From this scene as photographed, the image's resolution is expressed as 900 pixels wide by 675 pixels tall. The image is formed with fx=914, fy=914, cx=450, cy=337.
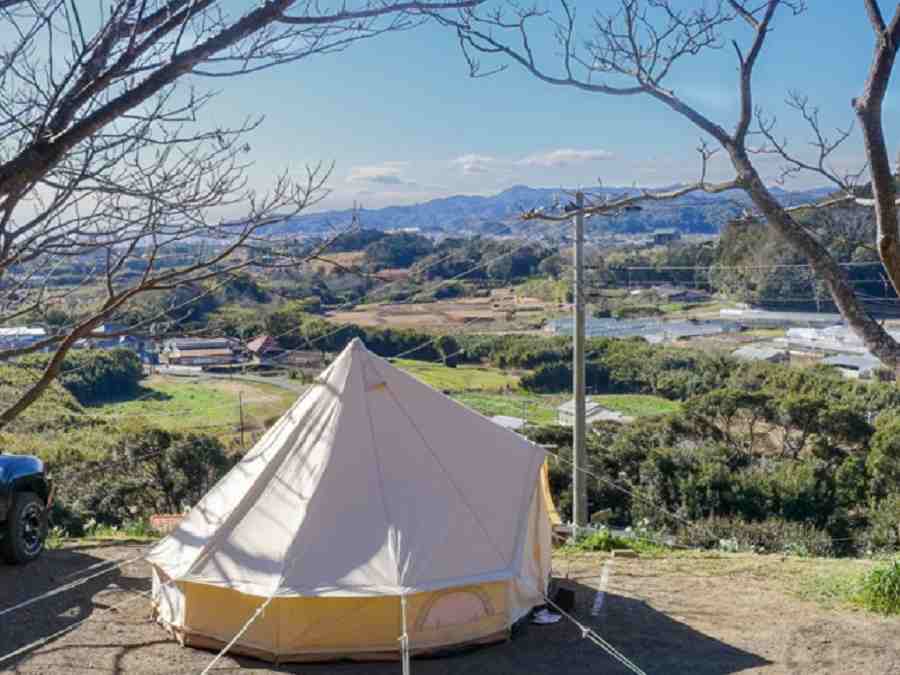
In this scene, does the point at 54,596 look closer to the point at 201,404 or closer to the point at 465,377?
the point at 201,404

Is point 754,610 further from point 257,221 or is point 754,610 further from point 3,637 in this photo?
point 3,637

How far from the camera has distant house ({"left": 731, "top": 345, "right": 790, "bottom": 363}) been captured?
97.1ft

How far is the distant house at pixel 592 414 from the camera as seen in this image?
21947mm

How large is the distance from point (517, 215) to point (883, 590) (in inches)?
183

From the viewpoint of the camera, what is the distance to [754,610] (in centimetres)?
697

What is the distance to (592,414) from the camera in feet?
80.7

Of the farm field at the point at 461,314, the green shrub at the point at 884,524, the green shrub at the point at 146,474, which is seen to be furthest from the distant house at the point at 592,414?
the green shrub at the point at 146,474

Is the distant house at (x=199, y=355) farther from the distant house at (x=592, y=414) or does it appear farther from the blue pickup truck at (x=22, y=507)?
the blue pickup truck at (x=22, y=507)

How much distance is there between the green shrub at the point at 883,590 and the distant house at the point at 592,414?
46.9ft

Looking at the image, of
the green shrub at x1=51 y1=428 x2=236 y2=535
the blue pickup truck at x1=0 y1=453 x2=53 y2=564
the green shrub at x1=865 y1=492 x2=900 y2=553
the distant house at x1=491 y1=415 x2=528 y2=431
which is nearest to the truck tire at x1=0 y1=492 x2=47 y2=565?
the blue pickup truck at x1=0 y1=453 x2=53 y2=564

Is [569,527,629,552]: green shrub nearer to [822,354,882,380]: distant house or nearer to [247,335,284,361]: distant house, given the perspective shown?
[247,335,284,361]: distant house

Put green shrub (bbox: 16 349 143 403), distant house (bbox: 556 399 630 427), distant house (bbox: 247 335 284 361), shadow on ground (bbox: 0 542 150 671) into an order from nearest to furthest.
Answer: shadow on ground (bbox: 0 542 150 671) < distant house (bbox: 247 335 284 361) < distant house (bbox: 556 399 630 427) < green shrub (bbox: 16 349 143 403)

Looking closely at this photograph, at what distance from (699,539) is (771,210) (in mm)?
10055

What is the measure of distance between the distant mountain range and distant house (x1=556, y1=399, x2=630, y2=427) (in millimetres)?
4568
